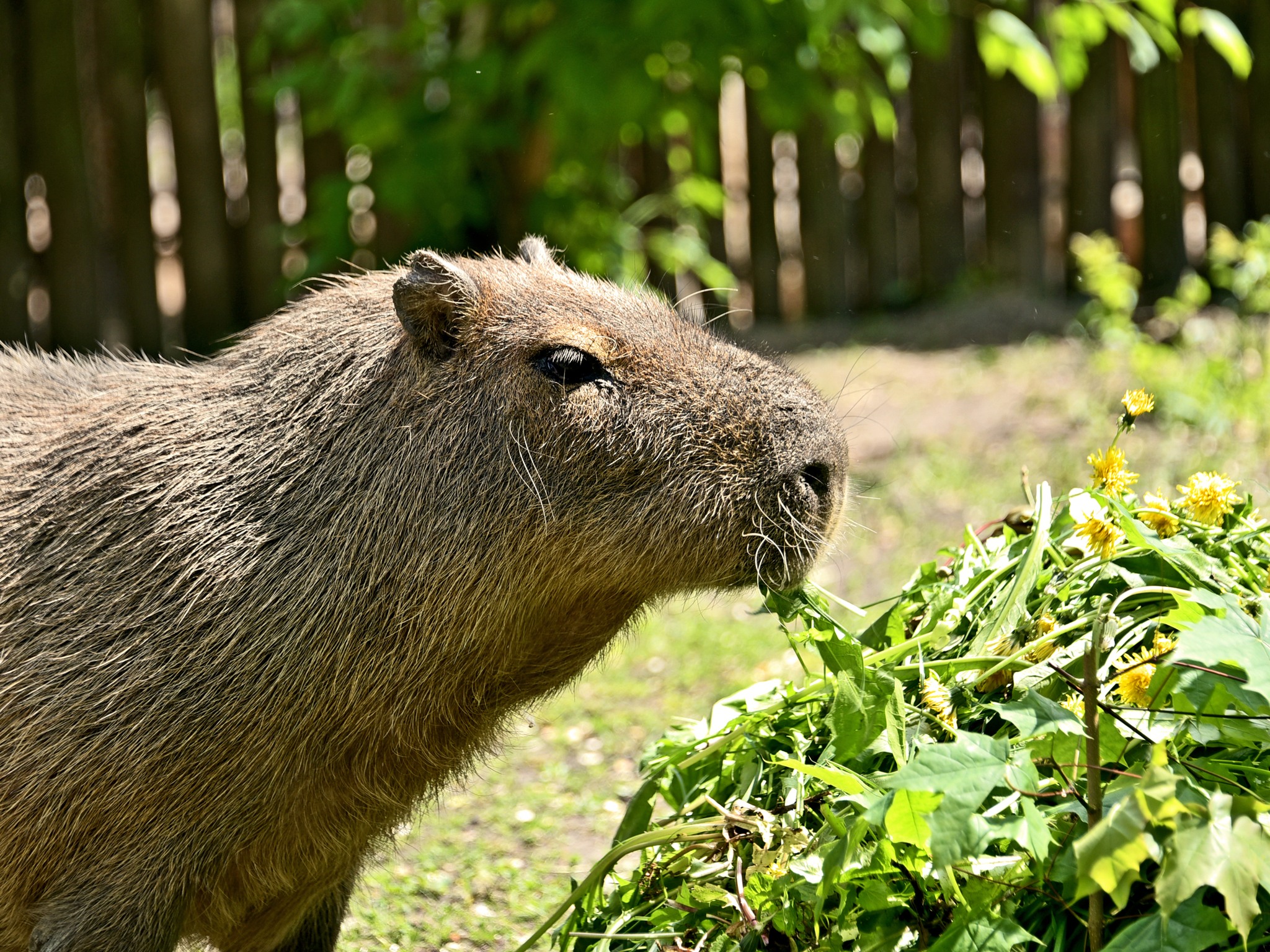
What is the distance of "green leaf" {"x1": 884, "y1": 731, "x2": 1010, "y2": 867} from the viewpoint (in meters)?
1.64

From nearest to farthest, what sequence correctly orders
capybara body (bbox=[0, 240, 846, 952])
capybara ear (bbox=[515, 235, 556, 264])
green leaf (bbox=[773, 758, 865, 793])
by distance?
green leaf (bbox=[773, 758, 865, 793]) → capybara body (bbox=[0, 240, 846, 952]) → capybara ear (bbox=[515, 235, 556, 264])

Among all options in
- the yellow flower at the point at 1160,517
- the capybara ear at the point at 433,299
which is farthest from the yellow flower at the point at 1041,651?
the capybara ear at the point at 433,299

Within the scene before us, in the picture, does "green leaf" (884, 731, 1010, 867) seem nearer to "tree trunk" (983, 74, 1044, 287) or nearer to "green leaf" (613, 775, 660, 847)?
"green leaf" (613, 775, 660, 847)

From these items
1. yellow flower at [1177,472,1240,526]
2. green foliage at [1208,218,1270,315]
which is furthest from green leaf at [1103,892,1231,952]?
green foliage at [1208,218,1270,315]

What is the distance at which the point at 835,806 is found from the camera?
208 centimetres

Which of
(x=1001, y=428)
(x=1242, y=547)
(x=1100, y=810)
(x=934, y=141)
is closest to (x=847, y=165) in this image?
(x=934, y=141)

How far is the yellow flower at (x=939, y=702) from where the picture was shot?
199 centimetres

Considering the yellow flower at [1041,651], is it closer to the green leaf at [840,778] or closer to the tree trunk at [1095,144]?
the green leaf at [840,778]

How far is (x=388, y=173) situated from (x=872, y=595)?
343 centimetres

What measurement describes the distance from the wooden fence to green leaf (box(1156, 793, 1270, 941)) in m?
6.61

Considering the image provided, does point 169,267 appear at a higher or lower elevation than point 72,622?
lower

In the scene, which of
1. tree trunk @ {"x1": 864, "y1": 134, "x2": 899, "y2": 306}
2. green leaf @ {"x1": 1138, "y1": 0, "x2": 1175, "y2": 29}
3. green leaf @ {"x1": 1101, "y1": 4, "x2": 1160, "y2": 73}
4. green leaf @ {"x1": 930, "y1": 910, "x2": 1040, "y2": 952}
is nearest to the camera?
green leaf @ {"x1": 930, "y1": 910, "x2": 1040, "y2": 952}

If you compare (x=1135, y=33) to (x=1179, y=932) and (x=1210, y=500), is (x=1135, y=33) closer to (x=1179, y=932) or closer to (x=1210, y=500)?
(x=1210, y=500)

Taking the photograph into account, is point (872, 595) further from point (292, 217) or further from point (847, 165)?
point (292, 217)
